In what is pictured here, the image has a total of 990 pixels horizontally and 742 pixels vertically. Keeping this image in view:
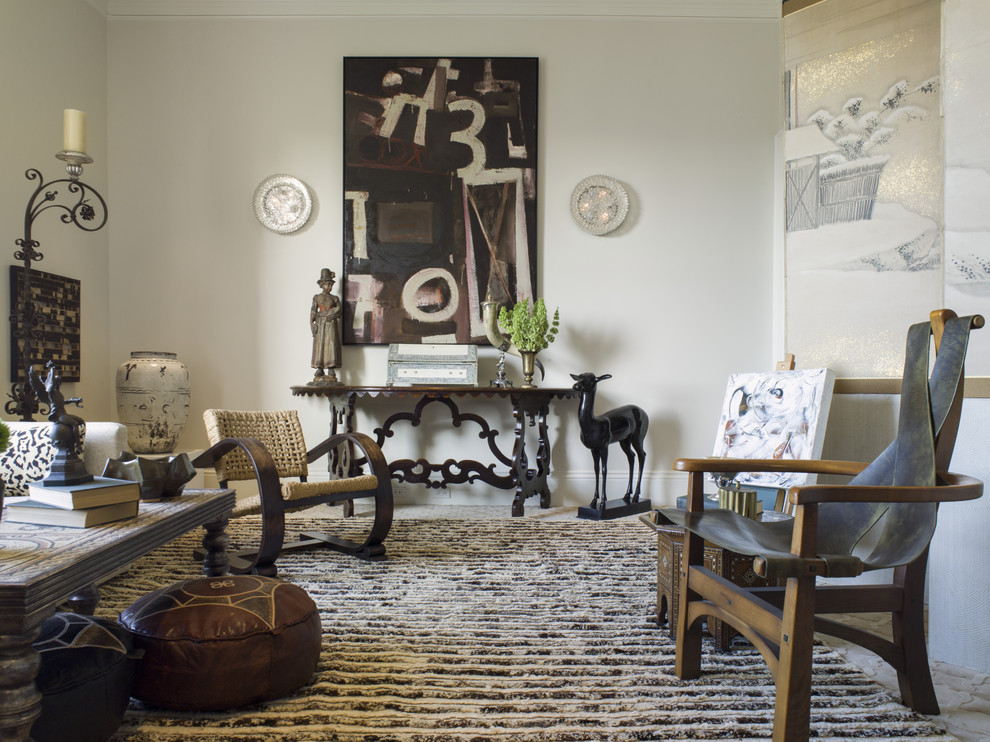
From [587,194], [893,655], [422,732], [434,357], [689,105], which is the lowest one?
[422,732]

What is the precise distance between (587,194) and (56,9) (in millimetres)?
3434

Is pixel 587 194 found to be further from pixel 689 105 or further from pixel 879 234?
pixel 879 234

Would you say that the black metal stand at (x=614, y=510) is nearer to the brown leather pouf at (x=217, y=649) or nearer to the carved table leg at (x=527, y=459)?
the carved table leg at (x=527, y=459)

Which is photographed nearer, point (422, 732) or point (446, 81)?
point (422, 732)

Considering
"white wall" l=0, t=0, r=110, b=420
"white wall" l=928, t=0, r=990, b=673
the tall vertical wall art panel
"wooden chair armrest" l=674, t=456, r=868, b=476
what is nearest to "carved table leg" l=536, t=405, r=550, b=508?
the tall vertical wall art panel

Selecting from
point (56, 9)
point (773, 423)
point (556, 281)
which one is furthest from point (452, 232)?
point (56, 9)

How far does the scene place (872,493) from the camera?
1.34 metres

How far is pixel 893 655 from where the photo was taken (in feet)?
5.25

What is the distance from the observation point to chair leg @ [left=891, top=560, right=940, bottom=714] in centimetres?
159

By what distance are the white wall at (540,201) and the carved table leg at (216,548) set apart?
230 cm

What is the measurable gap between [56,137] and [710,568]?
4.23 meters

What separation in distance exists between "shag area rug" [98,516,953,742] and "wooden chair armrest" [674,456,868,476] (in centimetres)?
54

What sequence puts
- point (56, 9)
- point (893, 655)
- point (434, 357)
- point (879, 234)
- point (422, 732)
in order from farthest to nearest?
point (434, 357), point (56, 9), point (879, 234), point (893, 655), point (422, 732)

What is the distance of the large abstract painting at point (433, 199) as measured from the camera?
440 centimetres
